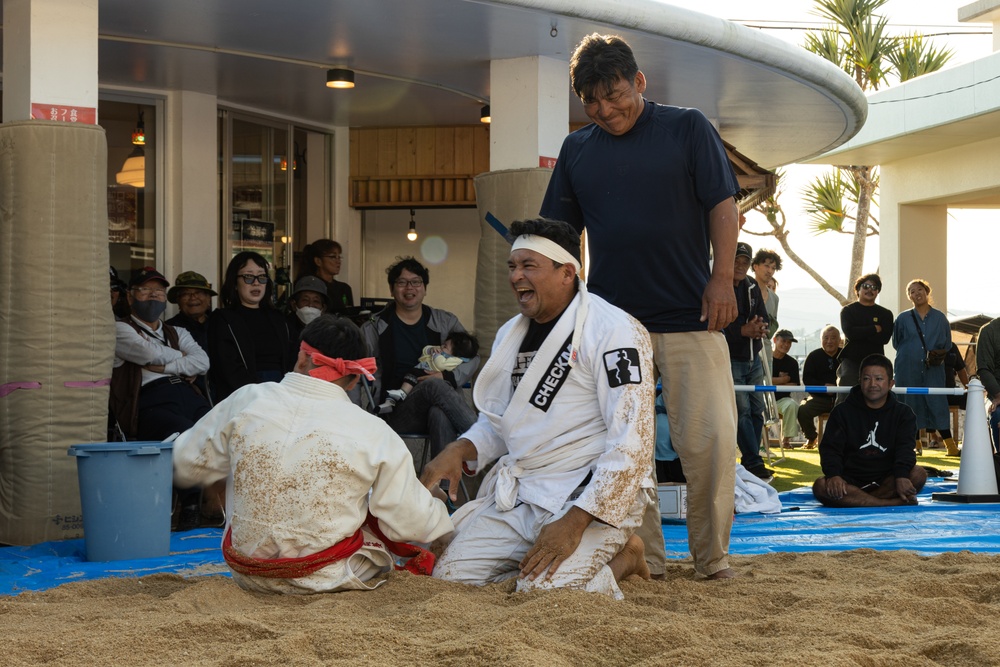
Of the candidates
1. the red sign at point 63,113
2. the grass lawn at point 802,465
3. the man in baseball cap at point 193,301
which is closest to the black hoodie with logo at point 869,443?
the grass lawn at point 802,465

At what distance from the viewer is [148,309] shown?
6.96m

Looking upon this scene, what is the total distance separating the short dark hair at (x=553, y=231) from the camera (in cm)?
401

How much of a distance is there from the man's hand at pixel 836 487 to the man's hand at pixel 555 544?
4.43 meters

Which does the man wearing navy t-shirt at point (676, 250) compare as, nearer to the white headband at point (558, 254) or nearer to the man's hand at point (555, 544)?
the white headband at point (558, 254)

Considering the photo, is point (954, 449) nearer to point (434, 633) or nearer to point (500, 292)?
point (500, 292)

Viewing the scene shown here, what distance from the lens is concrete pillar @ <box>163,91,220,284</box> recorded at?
373 inches

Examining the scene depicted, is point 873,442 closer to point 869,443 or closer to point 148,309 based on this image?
point 869,443

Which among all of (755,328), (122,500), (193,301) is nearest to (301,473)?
(122,500)

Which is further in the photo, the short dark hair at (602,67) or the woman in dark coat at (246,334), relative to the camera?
the woman in dark coat at (246,334)

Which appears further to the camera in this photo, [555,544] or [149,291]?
[149,291]

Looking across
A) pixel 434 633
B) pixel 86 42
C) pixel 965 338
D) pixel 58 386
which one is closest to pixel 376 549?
pixel 434 633

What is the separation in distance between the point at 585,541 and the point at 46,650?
5.57 ft

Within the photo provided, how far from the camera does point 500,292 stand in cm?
779

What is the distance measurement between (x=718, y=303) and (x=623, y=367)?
0.53m
